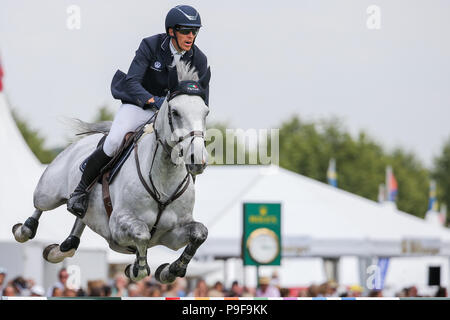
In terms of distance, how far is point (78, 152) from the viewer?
8.34 meters

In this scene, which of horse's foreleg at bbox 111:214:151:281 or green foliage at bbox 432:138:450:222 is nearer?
horse's foreleg at bbox 111:214:151:281

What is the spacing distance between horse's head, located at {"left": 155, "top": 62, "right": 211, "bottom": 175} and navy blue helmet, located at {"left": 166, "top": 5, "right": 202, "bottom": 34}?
0.40 m

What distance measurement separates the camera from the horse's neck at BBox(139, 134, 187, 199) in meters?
6.88

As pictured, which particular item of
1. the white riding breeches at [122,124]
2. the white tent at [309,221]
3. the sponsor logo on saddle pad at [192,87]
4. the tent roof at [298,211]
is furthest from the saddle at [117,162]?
the tent roof at [298,211]

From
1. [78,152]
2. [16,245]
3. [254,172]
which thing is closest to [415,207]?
[254,172]

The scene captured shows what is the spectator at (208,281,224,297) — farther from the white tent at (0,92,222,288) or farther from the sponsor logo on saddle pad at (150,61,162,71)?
the sponsor logo on saddle pad at (150,61,162,71)

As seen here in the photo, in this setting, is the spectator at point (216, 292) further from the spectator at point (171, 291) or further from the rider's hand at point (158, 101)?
the rider's hand at point (158, 101)

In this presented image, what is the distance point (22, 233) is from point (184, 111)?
109 inches

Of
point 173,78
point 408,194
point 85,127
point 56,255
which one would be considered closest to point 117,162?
point 85,127

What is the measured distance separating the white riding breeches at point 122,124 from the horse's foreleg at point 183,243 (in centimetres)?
90

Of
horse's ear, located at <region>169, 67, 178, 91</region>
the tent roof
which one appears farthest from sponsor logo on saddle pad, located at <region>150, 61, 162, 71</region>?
the tent roof

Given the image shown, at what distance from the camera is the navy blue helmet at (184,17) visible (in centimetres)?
592

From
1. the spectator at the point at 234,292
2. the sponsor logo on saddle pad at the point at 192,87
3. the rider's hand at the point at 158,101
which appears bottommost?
the spectator at the point at 234,292

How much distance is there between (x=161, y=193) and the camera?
6.94 metres
